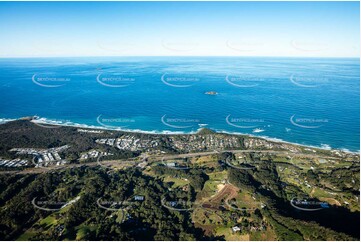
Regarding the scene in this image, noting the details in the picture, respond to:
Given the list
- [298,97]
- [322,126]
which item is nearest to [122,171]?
[322,126]

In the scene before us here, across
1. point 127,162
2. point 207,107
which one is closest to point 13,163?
point 127,162

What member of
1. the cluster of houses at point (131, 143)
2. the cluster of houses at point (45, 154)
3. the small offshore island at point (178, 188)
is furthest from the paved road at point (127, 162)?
the cluster of houses at point (131, 143)

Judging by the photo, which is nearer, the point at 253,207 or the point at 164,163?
the point at 253,207

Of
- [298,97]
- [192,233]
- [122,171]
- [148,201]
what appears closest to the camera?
[192,233]

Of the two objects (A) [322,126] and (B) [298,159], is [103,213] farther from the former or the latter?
(A) [322,126]

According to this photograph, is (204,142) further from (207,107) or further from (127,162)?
(207,107)

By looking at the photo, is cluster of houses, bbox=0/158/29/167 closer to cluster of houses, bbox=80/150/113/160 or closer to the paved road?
the paved road

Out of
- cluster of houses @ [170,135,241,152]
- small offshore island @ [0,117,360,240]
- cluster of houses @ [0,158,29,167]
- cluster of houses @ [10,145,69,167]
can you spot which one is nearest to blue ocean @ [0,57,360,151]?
cluster of houses @ [170,135,241,152]

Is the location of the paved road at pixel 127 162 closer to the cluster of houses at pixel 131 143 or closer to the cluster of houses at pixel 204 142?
the cluster of houses at pixel 204 142
